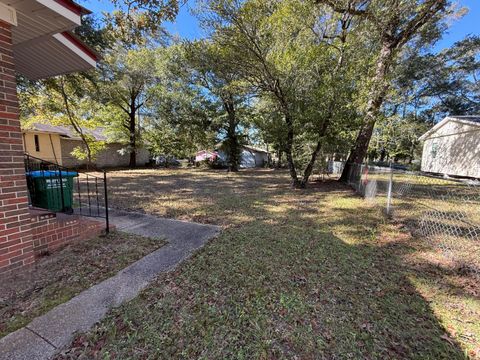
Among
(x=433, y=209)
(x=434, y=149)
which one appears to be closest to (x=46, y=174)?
(x=433, y=209)

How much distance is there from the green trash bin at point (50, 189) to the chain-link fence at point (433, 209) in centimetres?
582

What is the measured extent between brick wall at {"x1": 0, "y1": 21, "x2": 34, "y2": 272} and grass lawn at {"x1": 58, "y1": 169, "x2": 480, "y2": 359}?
161 centimetres

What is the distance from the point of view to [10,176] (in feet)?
8.73

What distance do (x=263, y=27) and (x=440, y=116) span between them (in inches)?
1091

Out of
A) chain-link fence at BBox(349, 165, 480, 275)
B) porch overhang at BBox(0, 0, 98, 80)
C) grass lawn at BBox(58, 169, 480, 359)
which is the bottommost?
grass lawn at BBox(58, 169, 480, 359)

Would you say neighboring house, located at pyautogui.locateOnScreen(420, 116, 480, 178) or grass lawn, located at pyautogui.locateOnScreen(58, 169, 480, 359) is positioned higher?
neighboring house, located at pyautogui.locateOnScreen(420, 116, 480, 178)

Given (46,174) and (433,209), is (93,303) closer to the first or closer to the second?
(46,174)

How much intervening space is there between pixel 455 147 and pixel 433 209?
1209cm

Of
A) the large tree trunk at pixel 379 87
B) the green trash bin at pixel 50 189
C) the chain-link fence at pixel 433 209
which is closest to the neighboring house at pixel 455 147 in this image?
the chain-link fence at pixel 433 209

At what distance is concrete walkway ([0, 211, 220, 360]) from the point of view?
73.1 inches

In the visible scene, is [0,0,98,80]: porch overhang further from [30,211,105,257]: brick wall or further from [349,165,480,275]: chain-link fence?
[349,165,480,275]: chain-link fence

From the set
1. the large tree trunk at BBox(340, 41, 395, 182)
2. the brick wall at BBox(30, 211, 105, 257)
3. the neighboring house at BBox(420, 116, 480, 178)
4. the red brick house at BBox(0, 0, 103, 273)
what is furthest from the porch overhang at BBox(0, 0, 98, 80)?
the neighboring house at BBox(420, 116, 480, 178)

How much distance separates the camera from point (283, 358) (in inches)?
70.8

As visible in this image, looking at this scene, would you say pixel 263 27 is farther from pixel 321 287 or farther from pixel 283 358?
pixel 283 358
